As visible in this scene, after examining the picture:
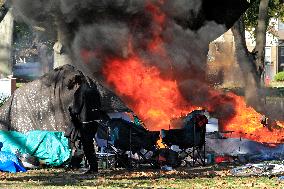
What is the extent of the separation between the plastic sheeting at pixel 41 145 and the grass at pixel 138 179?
2.59 feet

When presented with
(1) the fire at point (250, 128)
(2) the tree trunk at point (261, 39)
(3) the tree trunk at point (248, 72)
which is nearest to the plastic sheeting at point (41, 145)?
(1) the fire at point (250, 128)

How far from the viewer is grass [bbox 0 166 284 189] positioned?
41.8 feet

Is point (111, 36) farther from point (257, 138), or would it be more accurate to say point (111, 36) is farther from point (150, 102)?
point (257, 138)

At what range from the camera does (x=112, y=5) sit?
21.9m

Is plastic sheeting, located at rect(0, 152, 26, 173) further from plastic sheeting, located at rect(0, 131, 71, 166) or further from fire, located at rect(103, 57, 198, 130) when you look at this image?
fire, located at rect(103, 57, 198, 130)

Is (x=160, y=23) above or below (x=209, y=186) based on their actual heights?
above

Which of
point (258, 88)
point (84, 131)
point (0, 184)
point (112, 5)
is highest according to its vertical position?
point (112, 5)

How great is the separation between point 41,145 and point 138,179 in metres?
4.12

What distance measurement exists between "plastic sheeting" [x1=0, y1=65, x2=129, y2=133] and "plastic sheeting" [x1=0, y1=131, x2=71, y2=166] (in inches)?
24.8

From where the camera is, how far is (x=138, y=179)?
1409 cm

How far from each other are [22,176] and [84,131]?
158 centimetres

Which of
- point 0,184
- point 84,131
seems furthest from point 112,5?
point 0,184

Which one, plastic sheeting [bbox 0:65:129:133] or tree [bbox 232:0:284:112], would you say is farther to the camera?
tree [bbox 232:0:284:112]

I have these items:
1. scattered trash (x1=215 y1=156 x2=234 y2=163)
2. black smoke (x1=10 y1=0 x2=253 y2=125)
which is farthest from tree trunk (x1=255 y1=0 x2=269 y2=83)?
scattered trash (x1=215 y1=156 x2=234 y2=163)
